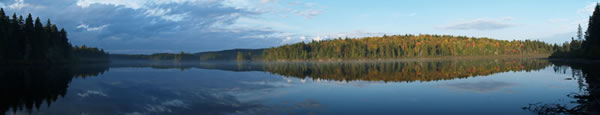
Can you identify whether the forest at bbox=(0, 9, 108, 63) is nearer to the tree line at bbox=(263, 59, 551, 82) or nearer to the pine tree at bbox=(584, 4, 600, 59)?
the tree line at bbox=(263, 59, 551, 82)

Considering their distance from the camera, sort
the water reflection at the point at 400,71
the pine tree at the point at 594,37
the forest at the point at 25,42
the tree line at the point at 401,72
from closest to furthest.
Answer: the tree line at the point at 401,72 < the water reflection at the point at 400,71 < the pine tree at the point at 594,37 < the forest at the point at 25,42

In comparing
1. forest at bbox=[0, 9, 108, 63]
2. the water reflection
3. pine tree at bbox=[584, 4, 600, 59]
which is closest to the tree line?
the water reflection

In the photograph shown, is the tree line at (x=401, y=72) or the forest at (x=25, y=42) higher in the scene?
the forest at (x=25, y=42)

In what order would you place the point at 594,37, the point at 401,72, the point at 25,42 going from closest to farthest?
1. the point at 401,72
2. the point at 594,37
3. the point at 25,42

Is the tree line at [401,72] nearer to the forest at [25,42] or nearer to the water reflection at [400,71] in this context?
the water reflection at [400,71]

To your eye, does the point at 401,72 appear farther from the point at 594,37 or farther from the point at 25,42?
the point at 25,42

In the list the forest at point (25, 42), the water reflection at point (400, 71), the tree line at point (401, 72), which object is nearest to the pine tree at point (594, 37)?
the water reflection at point (400, 71)

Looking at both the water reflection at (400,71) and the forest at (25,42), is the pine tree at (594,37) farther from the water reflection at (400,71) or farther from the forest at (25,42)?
the forest at (25,42)

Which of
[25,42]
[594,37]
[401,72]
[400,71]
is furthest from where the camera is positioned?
[25,42]

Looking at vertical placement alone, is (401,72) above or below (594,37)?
below

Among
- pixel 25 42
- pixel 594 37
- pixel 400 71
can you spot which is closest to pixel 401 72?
pixel 400 71

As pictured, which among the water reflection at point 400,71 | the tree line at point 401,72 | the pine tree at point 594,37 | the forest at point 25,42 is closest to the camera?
the tree line at point 401,72

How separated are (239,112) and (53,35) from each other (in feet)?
391

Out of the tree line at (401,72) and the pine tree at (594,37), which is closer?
the tree line at (401,72)
